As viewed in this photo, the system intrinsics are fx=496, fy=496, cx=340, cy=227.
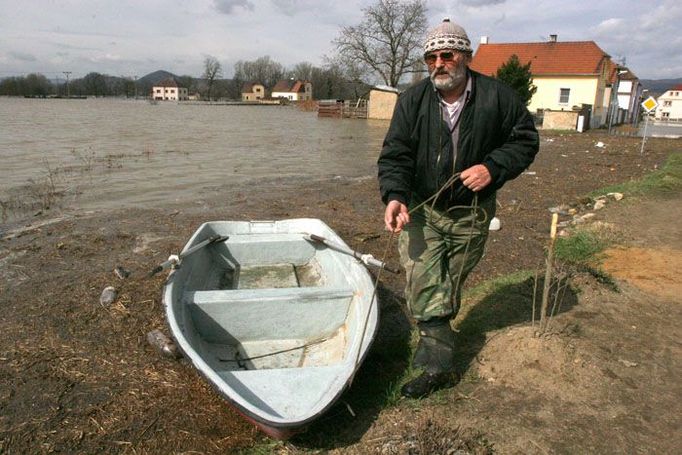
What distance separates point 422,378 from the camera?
10.5ft

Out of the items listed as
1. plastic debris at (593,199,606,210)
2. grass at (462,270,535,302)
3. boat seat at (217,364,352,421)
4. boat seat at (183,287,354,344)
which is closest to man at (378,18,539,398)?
boat seat at (217,364,352,421)

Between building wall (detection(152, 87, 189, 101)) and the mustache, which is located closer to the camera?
the mustache

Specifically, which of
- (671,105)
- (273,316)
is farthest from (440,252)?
(671,105)

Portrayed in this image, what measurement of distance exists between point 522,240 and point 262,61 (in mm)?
139421

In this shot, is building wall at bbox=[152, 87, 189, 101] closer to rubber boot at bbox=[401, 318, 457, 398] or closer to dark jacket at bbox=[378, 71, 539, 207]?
dark jacket at bbox=[378, 71, 539, 207]

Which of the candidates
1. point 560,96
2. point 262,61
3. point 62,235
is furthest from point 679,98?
point 62,235

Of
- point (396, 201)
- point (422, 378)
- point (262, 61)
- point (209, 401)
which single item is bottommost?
point (209, 401)

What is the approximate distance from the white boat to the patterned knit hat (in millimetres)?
1662

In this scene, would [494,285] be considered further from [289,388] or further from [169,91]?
[169,91]

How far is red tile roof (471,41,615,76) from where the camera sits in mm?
36000

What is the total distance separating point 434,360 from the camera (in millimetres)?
3248

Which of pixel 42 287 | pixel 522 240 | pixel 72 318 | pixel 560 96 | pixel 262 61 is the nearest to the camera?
pixel 72 318

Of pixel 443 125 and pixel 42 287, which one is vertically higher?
pixel 443 125

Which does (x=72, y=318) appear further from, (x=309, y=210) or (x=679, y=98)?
(x=679, y=98)
